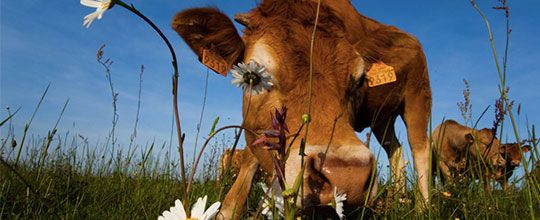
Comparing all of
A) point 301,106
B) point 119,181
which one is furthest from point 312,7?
point 119,181

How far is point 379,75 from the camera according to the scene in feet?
13.0

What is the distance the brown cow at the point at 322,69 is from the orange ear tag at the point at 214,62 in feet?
0.24

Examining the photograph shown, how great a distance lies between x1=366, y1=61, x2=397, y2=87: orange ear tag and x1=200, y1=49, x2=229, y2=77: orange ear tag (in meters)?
1.28

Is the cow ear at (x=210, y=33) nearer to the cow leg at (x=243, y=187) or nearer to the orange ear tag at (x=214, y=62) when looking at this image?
the orange ear tag at (x=214, y=62)

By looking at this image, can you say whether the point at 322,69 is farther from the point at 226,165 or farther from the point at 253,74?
the point at 253,74

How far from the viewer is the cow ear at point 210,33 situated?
3797mm

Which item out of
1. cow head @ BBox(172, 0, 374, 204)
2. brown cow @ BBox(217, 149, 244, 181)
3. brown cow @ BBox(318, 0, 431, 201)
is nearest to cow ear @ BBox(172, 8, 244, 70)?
cow head @ BBox(172, 0, 374, 204)

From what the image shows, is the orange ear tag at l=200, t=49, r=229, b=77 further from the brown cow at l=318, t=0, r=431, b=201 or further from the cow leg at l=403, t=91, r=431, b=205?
the cow leg at l=403, t=91, r=431, b=205

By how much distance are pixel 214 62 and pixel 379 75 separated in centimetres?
147

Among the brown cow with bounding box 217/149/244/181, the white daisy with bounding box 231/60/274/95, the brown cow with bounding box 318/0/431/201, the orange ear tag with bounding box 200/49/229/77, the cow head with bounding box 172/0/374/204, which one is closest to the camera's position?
the white daisy with bounding box 231/60/274/95

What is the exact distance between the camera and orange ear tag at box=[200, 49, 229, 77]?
379 cm

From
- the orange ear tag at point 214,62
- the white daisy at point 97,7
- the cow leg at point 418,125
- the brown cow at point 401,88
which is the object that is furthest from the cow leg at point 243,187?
the white daisy at point 97,7

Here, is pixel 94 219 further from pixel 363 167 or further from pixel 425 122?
pixel 425 122

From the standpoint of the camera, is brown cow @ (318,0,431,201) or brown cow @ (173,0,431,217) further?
brown cow @ (318,0,431,201)
